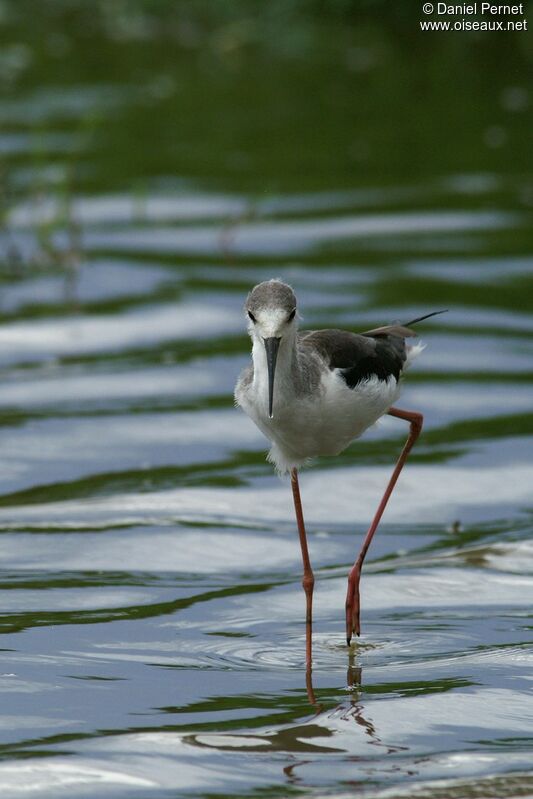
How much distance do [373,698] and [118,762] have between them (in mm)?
980

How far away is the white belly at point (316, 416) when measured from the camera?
5.20 meters

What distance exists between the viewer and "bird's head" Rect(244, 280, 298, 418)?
195 inches

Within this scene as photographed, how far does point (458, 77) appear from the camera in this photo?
16812 millimetres

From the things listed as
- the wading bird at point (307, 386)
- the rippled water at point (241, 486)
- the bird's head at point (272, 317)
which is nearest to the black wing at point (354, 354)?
the wading bird at point (307, 386)

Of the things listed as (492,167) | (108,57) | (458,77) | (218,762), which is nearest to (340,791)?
(218,762)

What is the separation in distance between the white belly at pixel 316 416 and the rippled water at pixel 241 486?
749mm

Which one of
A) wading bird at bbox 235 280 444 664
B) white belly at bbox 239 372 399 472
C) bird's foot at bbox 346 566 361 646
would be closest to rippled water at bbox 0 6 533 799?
bird's foot at bbox 346 566 361 646

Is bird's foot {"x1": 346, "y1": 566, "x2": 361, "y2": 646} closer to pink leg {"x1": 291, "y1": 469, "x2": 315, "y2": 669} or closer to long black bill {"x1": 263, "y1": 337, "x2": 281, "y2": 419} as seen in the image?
pink leg {"x1": 291, "y1": 469, "x2": 315, "y2": 669}

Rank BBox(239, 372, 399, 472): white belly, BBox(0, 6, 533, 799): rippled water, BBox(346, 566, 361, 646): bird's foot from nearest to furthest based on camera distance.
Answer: BBox(0, 6, 533, 799): rippled water < BBox(239, 372, 399, 472): white belly < BBox(346, 566, 361, 646): bird's foot

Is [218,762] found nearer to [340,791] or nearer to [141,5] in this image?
[340,791]

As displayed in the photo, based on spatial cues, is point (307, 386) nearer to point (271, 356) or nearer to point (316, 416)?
point (316, 416)

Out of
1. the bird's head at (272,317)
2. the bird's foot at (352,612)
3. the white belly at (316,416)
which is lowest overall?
the bird's foot at (352,612)

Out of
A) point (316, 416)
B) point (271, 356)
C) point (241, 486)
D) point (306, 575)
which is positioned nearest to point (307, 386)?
point (316, 416)

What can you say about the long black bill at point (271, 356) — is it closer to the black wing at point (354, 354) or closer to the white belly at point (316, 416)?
the white belly at point (316, 416)
